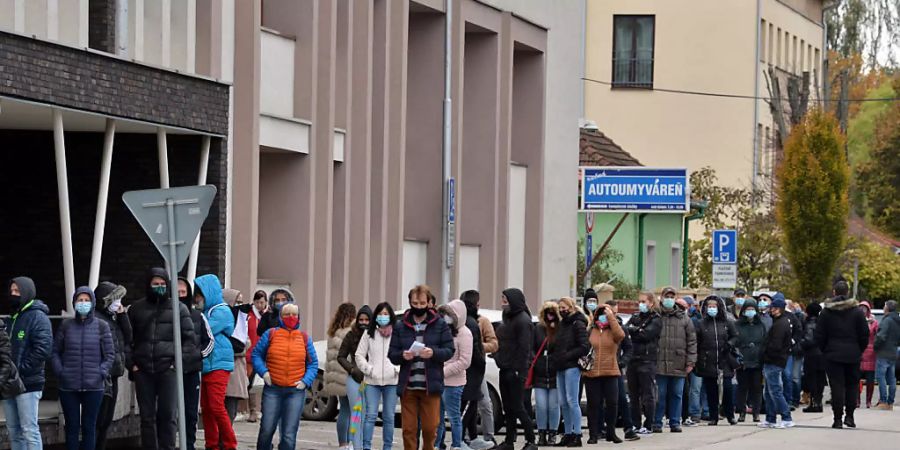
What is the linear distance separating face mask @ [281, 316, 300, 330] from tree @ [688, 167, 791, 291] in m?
32.3

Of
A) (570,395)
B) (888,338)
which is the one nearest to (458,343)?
(570,395)

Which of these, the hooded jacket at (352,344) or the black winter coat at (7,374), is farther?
the hooded jacket at (352,344)

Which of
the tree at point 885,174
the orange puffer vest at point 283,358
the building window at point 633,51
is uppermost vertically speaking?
the building window at point 633,51

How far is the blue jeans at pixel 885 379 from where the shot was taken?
99.5 feet

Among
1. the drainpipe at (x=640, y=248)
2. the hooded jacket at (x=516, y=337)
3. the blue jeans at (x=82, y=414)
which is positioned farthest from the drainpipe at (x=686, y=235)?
the blue jeans at (x=82, y=414)

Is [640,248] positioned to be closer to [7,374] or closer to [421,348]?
[421,348]

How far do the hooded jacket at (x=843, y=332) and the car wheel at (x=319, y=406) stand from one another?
6.15m

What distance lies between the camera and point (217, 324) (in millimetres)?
17406

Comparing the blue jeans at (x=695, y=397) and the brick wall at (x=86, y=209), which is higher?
the brick wall at (x=86, y=209)

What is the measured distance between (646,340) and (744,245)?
27.1 meters

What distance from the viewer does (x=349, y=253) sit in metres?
27.2

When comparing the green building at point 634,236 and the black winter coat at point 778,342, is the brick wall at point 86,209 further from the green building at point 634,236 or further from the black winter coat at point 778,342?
the green building at point 634,236

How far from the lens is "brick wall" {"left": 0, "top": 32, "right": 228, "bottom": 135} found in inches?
728

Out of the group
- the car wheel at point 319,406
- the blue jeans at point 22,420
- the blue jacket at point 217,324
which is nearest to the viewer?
the blue jeans at point 22,420
